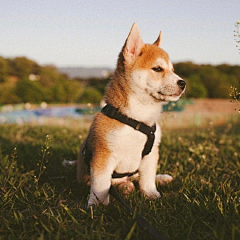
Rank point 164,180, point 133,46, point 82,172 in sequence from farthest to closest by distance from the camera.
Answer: point 164,180
point 82,172
point 133,46

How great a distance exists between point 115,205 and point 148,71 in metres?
1.39

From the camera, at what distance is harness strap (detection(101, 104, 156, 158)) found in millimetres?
2977

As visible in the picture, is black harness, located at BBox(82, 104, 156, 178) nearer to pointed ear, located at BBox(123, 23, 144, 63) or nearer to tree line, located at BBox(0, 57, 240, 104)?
pointed ear, located at BBox(123, 23, 144, 63)

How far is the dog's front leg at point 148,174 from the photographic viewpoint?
3273 millimetres

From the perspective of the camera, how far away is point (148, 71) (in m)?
3.11

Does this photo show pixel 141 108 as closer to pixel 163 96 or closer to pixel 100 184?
pixel 163 96

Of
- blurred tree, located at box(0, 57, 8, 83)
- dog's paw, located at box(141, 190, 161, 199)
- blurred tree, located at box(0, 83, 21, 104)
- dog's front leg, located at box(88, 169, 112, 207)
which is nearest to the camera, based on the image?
dog's front leg, located at box(88, 169, 112, 207)

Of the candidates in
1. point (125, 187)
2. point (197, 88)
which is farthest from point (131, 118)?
point (197, 88)

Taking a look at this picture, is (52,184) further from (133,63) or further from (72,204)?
(133,63)

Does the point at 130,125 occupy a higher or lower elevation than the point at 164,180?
higher

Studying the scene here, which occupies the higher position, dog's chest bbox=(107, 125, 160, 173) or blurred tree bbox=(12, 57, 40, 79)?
dog's chest bbox=(107, 125, 160, 173)

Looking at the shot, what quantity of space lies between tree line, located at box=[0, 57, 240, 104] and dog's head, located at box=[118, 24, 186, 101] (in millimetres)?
25119

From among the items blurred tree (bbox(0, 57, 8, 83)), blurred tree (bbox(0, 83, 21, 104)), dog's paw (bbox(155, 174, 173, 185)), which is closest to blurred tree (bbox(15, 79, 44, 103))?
blurred tree (bbox(0, 83, 21, 104))

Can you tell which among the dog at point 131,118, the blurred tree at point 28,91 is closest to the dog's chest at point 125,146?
the dog at point 131,118
